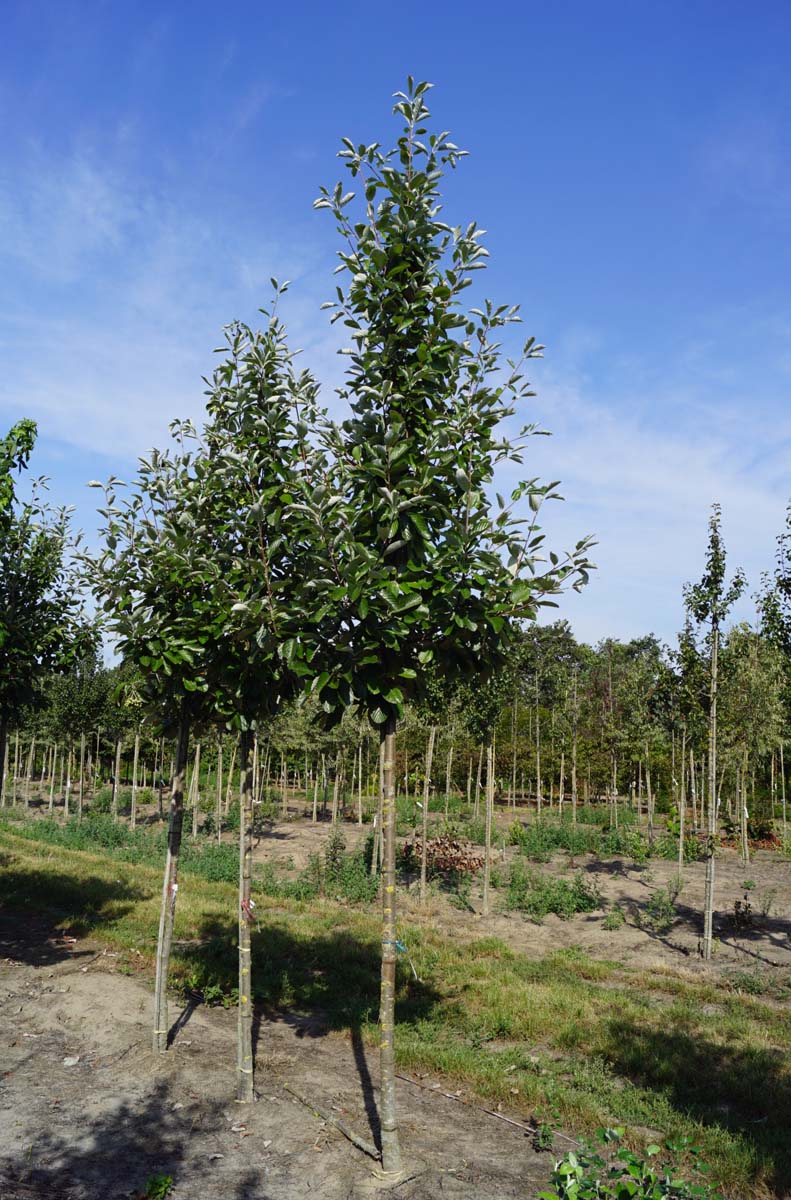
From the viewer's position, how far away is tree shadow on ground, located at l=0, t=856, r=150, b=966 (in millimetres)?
12336

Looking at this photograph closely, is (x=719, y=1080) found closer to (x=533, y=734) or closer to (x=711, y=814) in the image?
(x=711, y=814)

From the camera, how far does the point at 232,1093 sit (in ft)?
24.3

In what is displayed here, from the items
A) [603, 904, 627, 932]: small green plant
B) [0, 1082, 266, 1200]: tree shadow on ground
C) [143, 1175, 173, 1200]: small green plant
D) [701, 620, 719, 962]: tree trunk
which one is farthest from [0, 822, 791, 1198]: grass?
[143, 1175, 173, 1200]: small green plant

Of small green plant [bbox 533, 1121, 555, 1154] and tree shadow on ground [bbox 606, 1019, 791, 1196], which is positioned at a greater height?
small green plant [bbox 533, 1121, 555, 1154]

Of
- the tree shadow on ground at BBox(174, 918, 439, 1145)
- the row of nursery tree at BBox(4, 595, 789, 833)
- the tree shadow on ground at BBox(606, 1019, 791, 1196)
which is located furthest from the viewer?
the row of nursery tree at BBox(4, 595, 789, 833)

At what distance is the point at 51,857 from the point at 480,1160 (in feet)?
60.0

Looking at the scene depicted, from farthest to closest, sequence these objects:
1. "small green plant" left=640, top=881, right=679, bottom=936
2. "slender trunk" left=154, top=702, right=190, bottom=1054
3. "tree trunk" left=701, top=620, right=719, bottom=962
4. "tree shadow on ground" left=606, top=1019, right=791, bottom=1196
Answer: "small green plant" left=640, top=881, right=679, bottom=936 → "tree trunk" left=701, top=620, right=719, bottom=962 → "slender trunk" left=154, top=702, right=190, bottom=1054 → "tree shadow on ground" left=606, top=1019, right=791, bottom=1196

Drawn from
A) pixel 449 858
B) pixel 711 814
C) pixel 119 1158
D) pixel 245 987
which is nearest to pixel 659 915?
pixel 711 814

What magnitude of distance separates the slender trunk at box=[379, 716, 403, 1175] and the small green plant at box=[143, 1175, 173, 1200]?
59.8 inches

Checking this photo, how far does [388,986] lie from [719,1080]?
4.89 metres

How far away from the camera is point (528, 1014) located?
1024cm

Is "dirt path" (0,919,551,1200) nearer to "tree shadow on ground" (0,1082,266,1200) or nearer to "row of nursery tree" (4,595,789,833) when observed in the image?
"tree shadow on ground" (0,1082,266,1200)

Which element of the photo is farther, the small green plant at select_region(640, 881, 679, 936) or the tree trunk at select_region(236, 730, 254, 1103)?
the small green plant at select_region(640, 881, 679, 936)

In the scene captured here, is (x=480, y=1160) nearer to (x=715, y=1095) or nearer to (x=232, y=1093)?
(x=232, y=1093)
